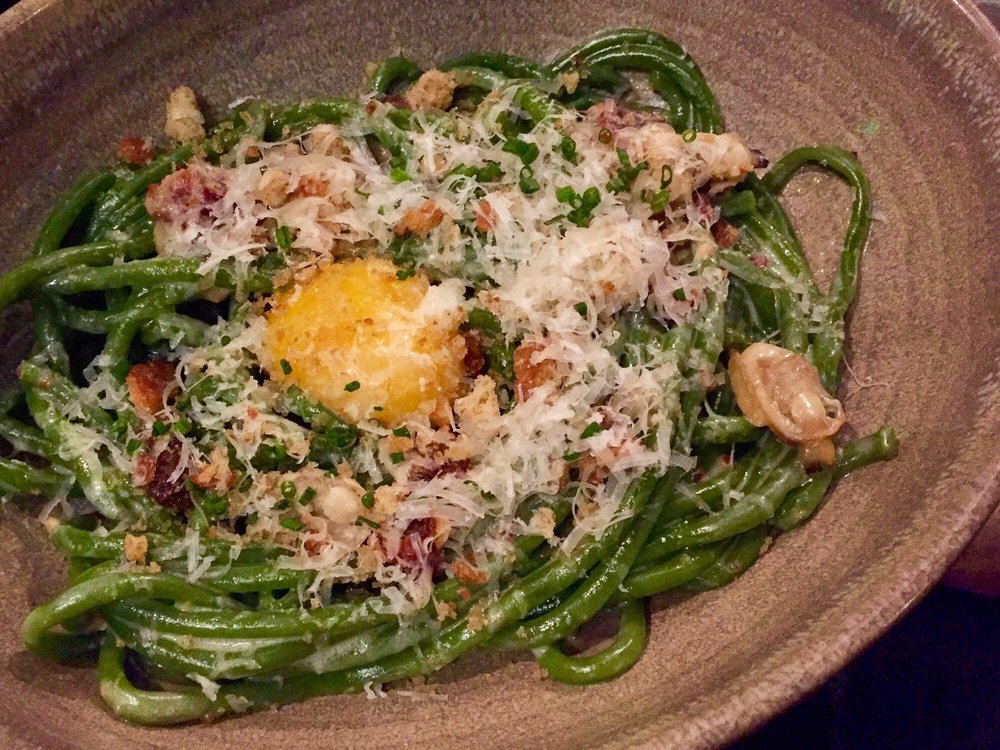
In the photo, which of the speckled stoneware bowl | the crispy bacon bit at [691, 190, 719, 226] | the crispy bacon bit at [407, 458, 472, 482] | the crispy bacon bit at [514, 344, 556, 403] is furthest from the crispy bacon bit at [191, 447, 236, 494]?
the crispy bacon bit at [691, 190, 719, 226]

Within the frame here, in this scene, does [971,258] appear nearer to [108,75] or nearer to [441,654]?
[441,654]

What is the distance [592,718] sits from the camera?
253 centimetres

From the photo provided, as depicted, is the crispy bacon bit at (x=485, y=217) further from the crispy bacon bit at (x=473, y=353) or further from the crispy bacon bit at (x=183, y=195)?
the crispy bacon bit at (x=183, y=195)

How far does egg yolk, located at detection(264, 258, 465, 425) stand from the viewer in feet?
9.12

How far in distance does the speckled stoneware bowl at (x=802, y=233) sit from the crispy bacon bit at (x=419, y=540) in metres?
0.46

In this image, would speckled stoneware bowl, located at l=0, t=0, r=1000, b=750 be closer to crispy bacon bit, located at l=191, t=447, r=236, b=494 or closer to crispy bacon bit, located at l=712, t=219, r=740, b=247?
crispy bacon bit, located at l=712, t=219, r=740, b=247

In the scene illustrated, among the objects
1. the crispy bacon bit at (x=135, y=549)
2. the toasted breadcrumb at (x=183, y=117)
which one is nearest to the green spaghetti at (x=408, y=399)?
the crispy bacon bit at (x=135, y=549)

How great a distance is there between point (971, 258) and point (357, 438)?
2.24m

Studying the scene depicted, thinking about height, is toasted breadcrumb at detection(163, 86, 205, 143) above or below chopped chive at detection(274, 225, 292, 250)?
below

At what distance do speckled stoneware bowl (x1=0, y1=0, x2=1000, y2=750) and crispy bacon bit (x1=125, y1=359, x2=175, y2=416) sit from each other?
0.61 metres

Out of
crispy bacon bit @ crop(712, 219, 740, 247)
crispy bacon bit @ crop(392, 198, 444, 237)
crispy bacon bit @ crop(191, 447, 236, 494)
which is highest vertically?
crispy bacon bit @ crop(392, 198, 444, 237)

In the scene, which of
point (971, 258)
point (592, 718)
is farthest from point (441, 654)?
point (971, 258)

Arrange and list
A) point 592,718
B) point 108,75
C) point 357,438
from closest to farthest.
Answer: point 592,718, point 357,438, point 108,75

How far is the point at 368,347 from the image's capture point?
278cm
